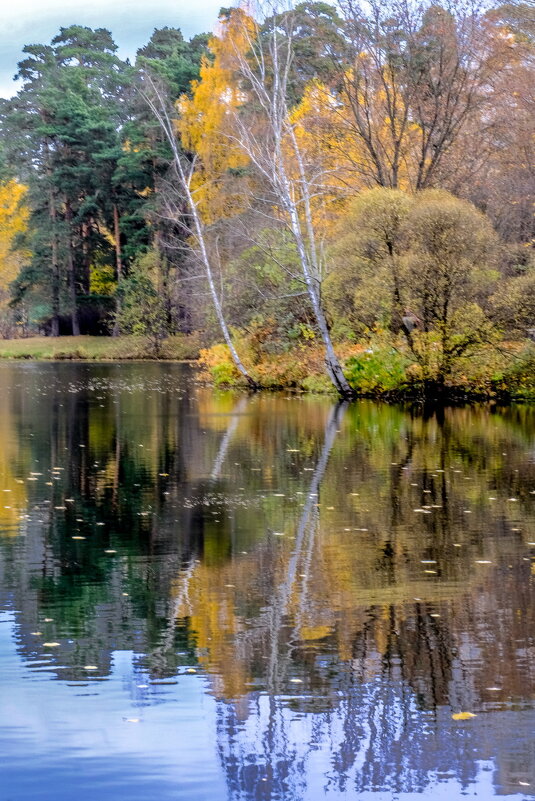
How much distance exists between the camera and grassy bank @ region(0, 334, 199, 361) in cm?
5675

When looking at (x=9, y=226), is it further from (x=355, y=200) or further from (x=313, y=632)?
(x=313, y=632)

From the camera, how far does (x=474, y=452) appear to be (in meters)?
17.5

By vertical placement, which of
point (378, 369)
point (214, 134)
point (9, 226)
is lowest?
point (378, 369)

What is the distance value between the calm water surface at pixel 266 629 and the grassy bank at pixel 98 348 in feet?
133

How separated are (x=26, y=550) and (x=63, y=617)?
7.92ft

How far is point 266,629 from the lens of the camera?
23.3 feet

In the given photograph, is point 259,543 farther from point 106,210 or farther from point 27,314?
point 27,314

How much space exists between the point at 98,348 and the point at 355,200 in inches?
1330

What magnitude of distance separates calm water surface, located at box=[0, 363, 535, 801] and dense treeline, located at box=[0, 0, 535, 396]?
39.1 ft

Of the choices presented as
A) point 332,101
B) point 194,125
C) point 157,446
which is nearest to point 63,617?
point 157,446

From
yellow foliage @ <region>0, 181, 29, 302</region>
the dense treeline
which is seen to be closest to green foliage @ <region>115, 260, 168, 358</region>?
the dense treeline

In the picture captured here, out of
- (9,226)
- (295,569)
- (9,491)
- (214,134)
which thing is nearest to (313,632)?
(295,569)

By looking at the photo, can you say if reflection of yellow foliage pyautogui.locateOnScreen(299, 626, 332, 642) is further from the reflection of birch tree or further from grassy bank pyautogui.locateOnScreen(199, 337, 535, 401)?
grassy bank pyautogui.locateOnScreen(199, 337, 535, 401)

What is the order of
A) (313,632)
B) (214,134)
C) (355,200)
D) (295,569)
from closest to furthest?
(313,632), (295,569), (355,200), (214,134)
